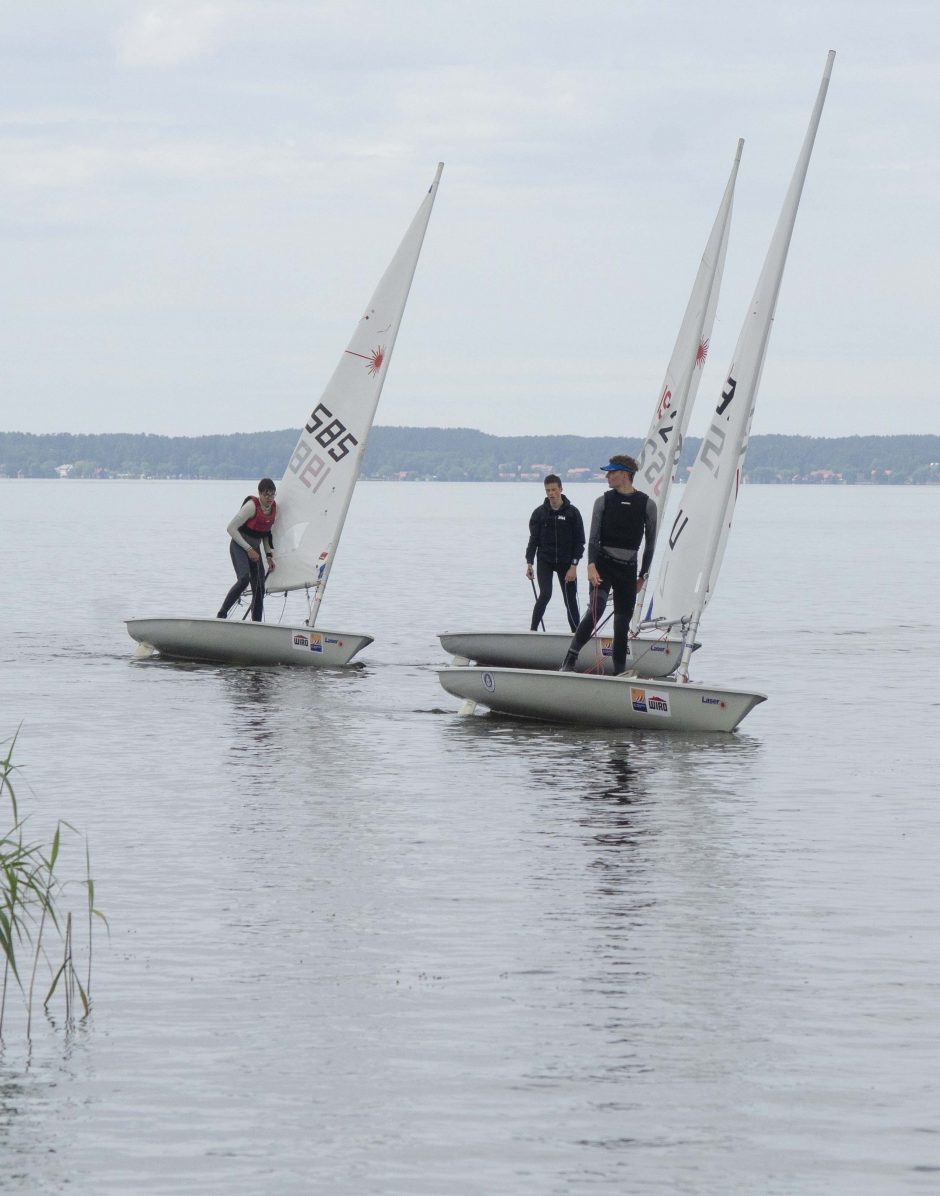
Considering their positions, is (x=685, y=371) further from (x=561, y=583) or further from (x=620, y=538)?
(x=620, y=538)

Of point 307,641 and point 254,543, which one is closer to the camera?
point 307,641

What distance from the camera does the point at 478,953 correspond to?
29.8ft

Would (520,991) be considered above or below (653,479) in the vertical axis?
below

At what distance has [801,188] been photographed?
54.9 feet

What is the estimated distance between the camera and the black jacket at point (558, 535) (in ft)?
70.4

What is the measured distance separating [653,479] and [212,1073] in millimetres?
15097

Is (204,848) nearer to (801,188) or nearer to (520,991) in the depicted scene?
(520,991)

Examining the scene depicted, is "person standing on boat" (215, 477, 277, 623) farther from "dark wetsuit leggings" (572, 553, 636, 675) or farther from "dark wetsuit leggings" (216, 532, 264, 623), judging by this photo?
"dark wetsuit leggings" (572, 553, 636, 675)

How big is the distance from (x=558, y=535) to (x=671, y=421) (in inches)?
68.4

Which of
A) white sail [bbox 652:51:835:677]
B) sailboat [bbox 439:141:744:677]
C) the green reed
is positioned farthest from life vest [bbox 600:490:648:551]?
the green reed

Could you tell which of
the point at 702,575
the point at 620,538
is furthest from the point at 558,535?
the point at 620,538

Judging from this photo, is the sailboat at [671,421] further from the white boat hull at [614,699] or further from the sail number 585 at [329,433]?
the white boat hull at [614,699]

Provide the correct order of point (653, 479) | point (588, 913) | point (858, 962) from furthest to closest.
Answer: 1. point (653, 479)
2. point (588, 913)
3. point (858, 962)

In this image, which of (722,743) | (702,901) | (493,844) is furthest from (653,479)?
(702,901)
